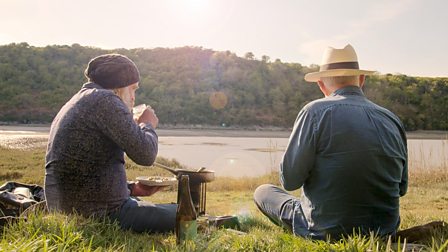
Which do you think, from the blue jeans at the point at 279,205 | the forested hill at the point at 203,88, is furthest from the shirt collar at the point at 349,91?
the forested hill at the point at 203,88

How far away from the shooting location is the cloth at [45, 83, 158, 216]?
2818 millimetres

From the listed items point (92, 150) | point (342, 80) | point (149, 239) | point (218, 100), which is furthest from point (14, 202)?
point (218, 100)

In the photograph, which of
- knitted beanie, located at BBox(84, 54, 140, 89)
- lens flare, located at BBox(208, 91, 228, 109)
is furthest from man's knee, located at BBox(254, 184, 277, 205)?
lens flare, located at BBox(208, 91, 228, 109)

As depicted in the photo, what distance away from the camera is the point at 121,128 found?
2.79 meters

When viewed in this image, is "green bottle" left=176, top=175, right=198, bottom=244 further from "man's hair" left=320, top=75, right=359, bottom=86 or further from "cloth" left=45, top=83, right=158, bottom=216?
"man's hair" left=320, top=75, right=359, bottom=86

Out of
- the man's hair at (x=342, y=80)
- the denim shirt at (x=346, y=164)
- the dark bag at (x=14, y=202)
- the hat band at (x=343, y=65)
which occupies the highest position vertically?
the hat band at (x=343, y=65)

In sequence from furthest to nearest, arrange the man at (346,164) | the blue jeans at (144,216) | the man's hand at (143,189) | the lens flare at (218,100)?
the lens flare at (218,100), the man's hand at (143,189), the blue jeans at (144,216), the man at (346,164)

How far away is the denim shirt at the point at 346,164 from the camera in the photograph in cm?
270

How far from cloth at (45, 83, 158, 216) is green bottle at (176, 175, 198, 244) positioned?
13.6 inches

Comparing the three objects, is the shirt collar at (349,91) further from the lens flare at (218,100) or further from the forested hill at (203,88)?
the lens flare at (218,100)

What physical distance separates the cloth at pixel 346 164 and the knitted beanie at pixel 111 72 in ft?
4.12

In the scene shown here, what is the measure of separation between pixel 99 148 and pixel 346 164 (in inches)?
62.8

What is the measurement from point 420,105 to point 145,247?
2115 inches

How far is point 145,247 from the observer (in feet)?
8.52
